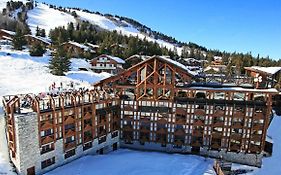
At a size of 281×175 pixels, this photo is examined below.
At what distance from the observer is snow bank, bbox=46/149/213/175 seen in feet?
78.6

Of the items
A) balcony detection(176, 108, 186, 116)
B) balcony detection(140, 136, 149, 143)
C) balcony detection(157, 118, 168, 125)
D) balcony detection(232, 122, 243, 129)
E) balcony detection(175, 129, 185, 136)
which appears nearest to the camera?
balcony detection(232, 122, 243, 129)

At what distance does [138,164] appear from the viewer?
2591 cm

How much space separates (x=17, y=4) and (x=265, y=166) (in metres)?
164

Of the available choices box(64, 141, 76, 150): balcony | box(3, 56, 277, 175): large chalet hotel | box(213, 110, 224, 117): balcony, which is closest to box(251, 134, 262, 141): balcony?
box(3, 56, 277, 175): large chalet hotel

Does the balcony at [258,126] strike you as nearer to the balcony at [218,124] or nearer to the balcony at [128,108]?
the balcony at [218,124]

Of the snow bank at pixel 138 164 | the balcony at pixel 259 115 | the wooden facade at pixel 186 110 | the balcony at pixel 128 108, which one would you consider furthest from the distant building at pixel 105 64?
the balcony at pixel 259 115

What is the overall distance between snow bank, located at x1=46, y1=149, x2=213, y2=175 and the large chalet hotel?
148 cm

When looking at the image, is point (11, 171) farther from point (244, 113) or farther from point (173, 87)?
point (244, 113)

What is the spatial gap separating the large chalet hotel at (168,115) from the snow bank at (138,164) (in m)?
1.48

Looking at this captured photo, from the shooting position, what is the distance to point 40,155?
22.8 metres

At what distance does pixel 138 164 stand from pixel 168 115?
6.92m

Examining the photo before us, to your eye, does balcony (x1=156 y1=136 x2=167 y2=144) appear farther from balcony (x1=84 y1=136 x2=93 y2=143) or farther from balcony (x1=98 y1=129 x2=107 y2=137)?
balcony (x1=84 y1=136 x2=93 y2=143)

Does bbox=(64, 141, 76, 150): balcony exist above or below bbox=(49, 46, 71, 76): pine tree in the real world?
below

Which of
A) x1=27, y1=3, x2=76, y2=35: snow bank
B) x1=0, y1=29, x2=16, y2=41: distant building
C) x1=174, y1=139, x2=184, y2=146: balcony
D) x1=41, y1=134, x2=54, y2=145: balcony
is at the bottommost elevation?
x1=174, y1=139, x2=184, y2=146: balcony
